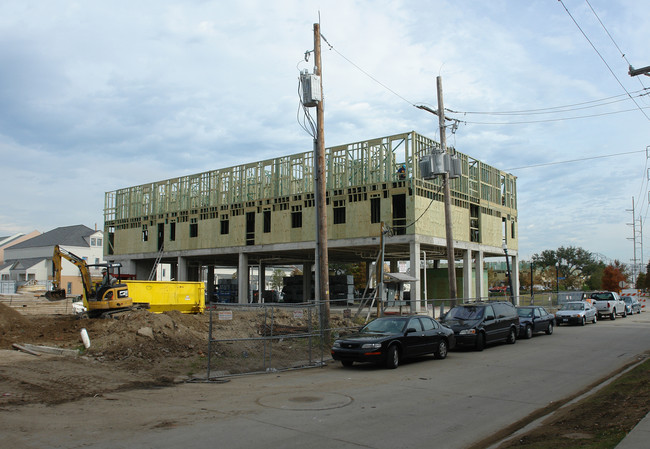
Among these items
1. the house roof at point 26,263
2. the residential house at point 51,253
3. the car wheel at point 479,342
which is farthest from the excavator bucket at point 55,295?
the house roof at point 26,263

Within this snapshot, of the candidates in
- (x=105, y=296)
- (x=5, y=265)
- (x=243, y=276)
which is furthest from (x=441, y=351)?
(x=5, y=265)

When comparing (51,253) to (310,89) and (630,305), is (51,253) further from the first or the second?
(630,305)

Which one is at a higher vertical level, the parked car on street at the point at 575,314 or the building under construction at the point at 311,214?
the building under construction at the point at 311,214

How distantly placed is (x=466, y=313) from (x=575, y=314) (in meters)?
13.9

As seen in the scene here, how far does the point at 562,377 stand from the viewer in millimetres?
12562

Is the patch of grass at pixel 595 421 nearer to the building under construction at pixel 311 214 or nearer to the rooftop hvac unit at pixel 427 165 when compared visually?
the rooftop hvac unit at pixel 427 165

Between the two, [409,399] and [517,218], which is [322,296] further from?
[517,218]

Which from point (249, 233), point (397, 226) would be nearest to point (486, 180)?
point (397, 226)

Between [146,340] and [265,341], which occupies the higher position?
[265,341]

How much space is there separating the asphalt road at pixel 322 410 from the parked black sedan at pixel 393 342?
41cm

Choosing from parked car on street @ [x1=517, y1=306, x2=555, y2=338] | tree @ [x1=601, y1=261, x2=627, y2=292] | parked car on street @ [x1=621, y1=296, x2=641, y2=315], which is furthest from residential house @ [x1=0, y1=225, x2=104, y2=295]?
tree @ [x1=601, y1=261, x2=627, y2=292]

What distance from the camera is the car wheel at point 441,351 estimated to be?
54.1 ft

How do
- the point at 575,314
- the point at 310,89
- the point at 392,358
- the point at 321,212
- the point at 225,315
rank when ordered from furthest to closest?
1. the point at 575,314
2. the point at 321,212
3. the point at 310,89
4. the point at 392,358
5. the point at 225,315

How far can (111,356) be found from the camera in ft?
50.8
